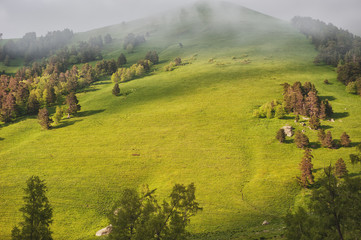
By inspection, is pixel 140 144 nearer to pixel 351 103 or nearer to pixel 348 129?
pixel 348 129

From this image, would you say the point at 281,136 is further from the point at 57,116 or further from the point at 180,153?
the point at 57,116

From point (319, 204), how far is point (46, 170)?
69844mm

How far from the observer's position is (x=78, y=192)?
198 feet

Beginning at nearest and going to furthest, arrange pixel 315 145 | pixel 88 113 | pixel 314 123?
pixel 315 145 → pixel 314 123 → pixel 88 113

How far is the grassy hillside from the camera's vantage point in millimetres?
50406

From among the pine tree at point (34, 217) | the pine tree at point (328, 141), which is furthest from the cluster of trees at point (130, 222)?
the pine tree at point (328, 141)

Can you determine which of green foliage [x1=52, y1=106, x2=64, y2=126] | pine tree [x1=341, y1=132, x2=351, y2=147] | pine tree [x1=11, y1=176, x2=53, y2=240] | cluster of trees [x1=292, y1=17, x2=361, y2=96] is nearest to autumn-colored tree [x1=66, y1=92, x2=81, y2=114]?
green foliage [x1=52, y1=106, x2=64, y2=126]

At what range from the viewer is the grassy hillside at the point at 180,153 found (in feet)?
165

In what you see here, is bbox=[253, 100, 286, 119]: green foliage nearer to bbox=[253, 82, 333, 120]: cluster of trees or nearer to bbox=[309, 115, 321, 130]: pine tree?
bbox=[253, 82, 333, 120]: cluster of trees

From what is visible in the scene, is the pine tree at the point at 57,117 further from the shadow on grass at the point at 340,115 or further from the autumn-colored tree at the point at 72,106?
the shadow on grass at the point at 340,115

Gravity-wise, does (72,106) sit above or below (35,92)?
below

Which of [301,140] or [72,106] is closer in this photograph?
[301,140]

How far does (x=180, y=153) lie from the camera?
7219 cm

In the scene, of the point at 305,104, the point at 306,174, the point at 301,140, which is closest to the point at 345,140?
the point at 301,140
